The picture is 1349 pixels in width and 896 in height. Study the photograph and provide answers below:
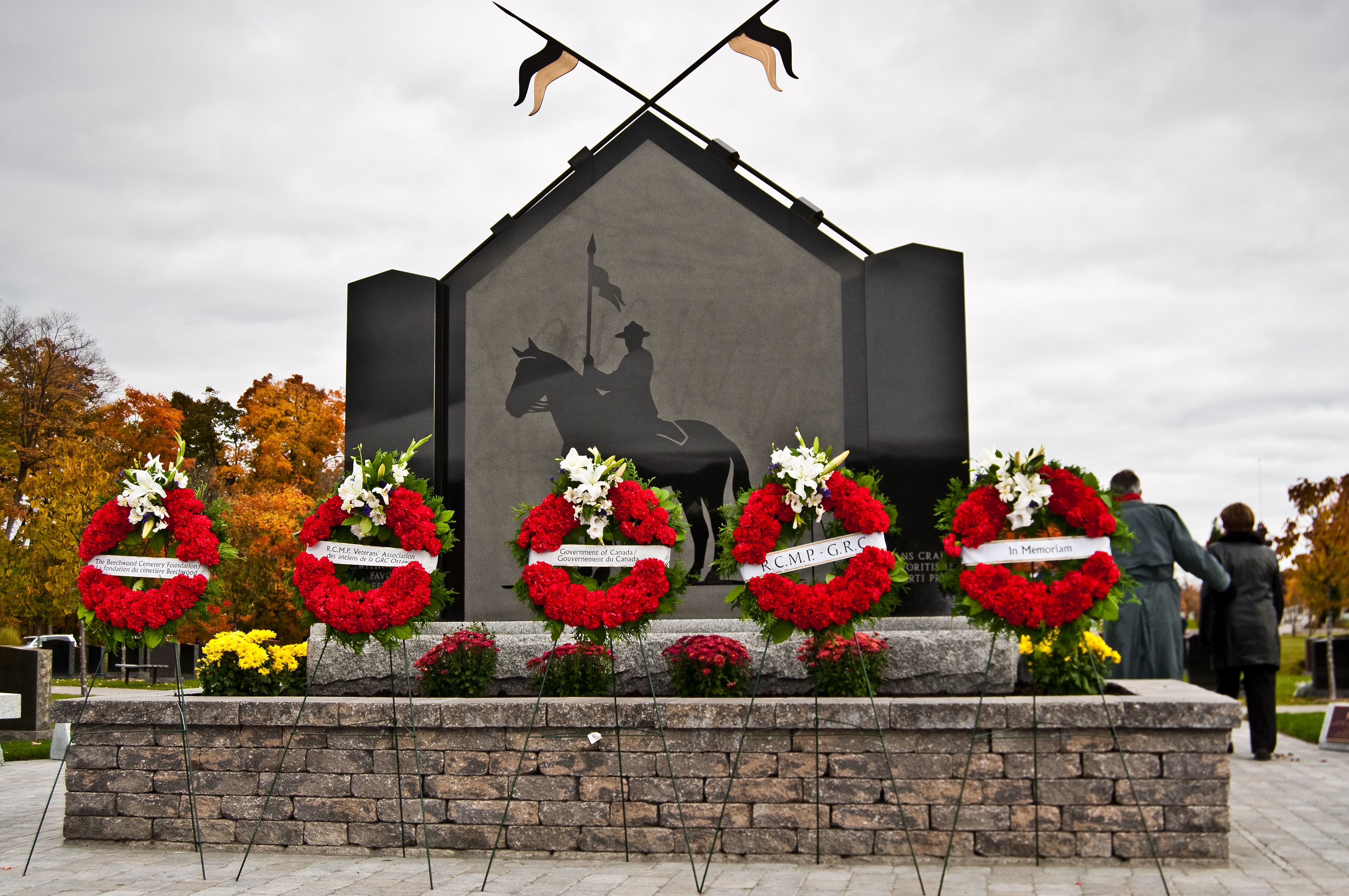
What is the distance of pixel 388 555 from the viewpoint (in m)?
6.44

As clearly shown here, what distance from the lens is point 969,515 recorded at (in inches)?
233

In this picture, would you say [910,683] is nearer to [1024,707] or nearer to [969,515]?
[1024,707]

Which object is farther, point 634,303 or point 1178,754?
point 634,303

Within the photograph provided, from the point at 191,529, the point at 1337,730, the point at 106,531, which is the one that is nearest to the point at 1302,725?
the point at 1337,730

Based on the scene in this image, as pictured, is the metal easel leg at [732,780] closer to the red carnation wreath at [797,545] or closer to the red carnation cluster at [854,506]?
the red carnation wreath at [797,545]

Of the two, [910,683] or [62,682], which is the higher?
[910,683]

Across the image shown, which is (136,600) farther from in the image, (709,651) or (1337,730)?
(1337,730)

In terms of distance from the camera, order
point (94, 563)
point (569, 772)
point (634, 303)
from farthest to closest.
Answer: point (634, 303)
point (94, 563)
point (569, 772)

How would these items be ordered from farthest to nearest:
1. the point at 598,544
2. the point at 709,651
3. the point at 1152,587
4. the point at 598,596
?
the point at 1152,587, the point at 709,651, the point at 598,544, the point at 598,596

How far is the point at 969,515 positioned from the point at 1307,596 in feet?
74.1

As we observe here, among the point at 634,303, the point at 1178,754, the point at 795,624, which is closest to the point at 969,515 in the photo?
the point at 795,624

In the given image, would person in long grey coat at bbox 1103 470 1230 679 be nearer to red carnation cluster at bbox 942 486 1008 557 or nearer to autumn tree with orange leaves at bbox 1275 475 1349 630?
red carnation cluster at bbox 942 486 1008 557

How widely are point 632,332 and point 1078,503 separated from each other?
4.28 meters

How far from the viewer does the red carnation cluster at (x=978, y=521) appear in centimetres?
585
